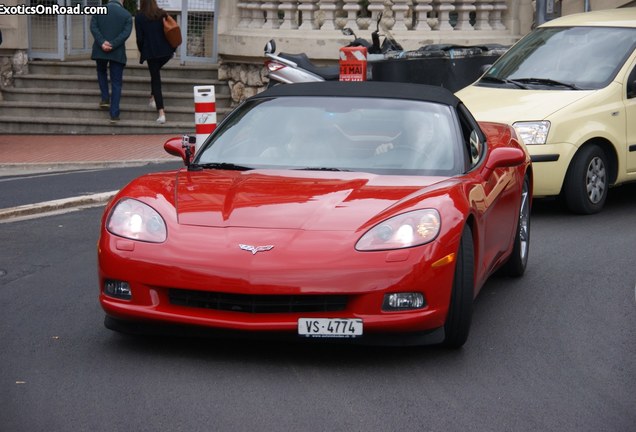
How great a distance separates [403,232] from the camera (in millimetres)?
6125

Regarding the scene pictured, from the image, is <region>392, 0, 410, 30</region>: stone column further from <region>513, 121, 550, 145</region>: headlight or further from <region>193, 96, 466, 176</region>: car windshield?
<region>193, 96, 466, 176</region>: car windshield

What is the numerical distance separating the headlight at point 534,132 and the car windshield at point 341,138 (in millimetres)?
3607

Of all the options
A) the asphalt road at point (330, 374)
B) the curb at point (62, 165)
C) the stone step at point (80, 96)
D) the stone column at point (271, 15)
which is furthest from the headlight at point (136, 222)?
the stone column at point (271, 15)

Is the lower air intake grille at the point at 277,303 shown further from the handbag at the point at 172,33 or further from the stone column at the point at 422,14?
the stone column at the point at 422,14

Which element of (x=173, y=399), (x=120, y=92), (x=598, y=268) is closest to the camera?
(x=173, y=399)

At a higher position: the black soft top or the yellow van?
the black soft top

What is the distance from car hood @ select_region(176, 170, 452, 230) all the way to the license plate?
467 mm

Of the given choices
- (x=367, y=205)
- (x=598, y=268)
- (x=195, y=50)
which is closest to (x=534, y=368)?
(x=367, y=205)

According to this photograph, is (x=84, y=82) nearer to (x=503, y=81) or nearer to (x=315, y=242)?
(x=503, y=81)

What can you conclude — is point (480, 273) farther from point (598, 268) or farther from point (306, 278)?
point (598, 268)

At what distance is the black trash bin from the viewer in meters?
18.8

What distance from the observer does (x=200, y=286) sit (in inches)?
235

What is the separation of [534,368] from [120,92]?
15.3 meters

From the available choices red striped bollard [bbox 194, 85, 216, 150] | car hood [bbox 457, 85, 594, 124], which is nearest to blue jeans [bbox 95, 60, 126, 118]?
red striped bollard [bbox 194, 85, 216, 150]
